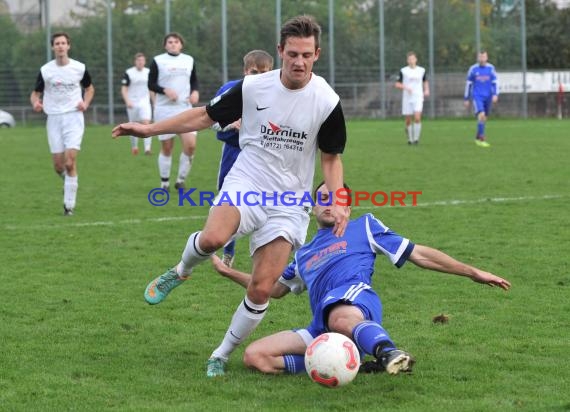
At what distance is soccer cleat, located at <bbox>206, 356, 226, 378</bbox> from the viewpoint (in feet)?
18.9

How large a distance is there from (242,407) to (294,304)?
2633 millimetres

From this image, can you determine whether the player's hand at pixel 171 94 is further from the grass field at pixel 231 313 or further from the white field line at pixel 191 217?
the white field line at pixel 191 217

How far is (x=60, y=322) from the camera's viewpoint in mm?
7102

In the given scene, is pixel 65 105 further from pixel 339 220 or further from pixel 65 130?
pixel 339 220

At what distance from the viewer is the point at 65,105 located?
43.0 ft

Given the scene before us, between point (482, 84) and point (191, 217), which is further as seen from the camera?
point (482, 84)

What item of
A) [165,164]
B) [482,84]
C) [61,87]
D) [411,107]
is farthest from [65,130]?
[482,84]

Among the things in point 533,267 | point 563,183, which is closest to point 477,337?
point 533,267

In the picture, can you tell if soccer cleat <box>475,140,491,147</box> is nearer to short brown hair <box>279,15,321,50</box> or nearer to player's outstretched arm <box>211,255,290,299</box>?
player's outstretched arm <box>211,255,290,299</box>

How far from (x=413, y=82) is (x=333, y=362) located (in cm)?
2304

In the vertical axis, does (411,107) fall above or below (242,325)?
above

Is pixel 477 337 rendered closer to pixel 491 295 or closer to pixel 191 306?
pixel 491 295

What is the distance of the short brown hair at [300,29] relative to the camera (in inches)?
223

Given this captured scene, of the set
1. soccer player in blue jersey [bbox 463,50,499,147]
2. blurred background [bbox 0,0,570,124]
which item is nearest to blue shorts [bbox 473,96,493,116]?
soccer player in blue jersey [bbox 463,50,499,147]
